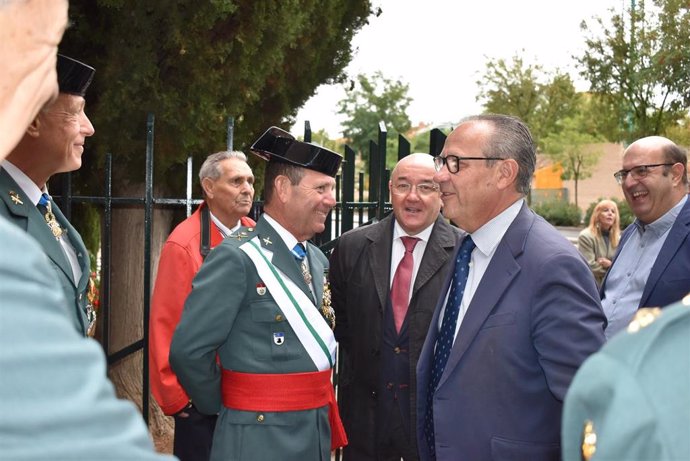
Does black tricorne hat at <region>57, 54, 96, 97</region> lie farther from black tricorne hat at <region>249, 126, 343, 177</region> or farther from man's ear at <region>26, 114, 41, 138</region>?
black tricorne hat at <region>249, 126, 343, 177</region>

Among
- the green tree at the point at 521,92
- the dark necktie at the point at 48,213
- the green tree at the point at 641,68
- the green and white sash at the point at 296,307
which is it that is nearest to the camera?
the dark necktie at the point at 48,213

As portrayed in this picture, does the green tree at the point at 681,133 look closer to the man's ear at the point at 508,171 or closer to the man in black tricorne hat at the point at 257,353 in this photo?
the man's ear at the point at 508,171

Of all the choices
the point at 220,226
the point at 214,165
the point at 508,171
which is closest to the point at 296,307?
the point at 508,171

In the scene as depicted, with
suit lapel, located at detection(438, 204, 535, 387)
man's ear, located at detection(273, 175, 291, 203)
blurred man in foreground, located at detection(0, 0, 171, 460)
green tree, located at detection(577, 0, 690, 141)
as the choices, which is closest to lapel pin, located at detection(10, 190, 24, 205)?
man's ear, located at detection(273, 175, 291, 203)

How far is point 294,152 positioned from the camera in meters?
3.58

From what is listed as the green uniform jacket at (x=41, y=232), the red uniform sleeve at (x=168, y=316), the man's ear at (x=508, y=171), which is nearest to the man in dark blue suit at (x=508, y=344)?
the man's ear at (x=508, y=171)

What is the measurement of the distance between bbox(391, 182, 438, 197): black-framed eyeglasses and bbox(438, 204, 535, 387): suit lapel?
4.55 feet

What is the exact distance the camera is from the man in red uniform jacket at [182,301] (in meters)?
3.96

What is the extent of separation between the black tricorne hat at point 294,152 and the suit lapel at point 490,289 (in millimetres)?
1111

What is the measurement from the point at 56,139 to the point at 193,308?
0.88 metres

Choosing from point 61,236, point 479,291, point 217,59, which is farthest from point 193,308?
point 217,59

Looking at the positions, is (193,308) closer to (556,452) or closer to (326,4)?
(556,452)

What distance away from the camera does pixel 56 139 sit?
8.49 ft

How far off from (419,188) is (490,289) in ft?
5.07
